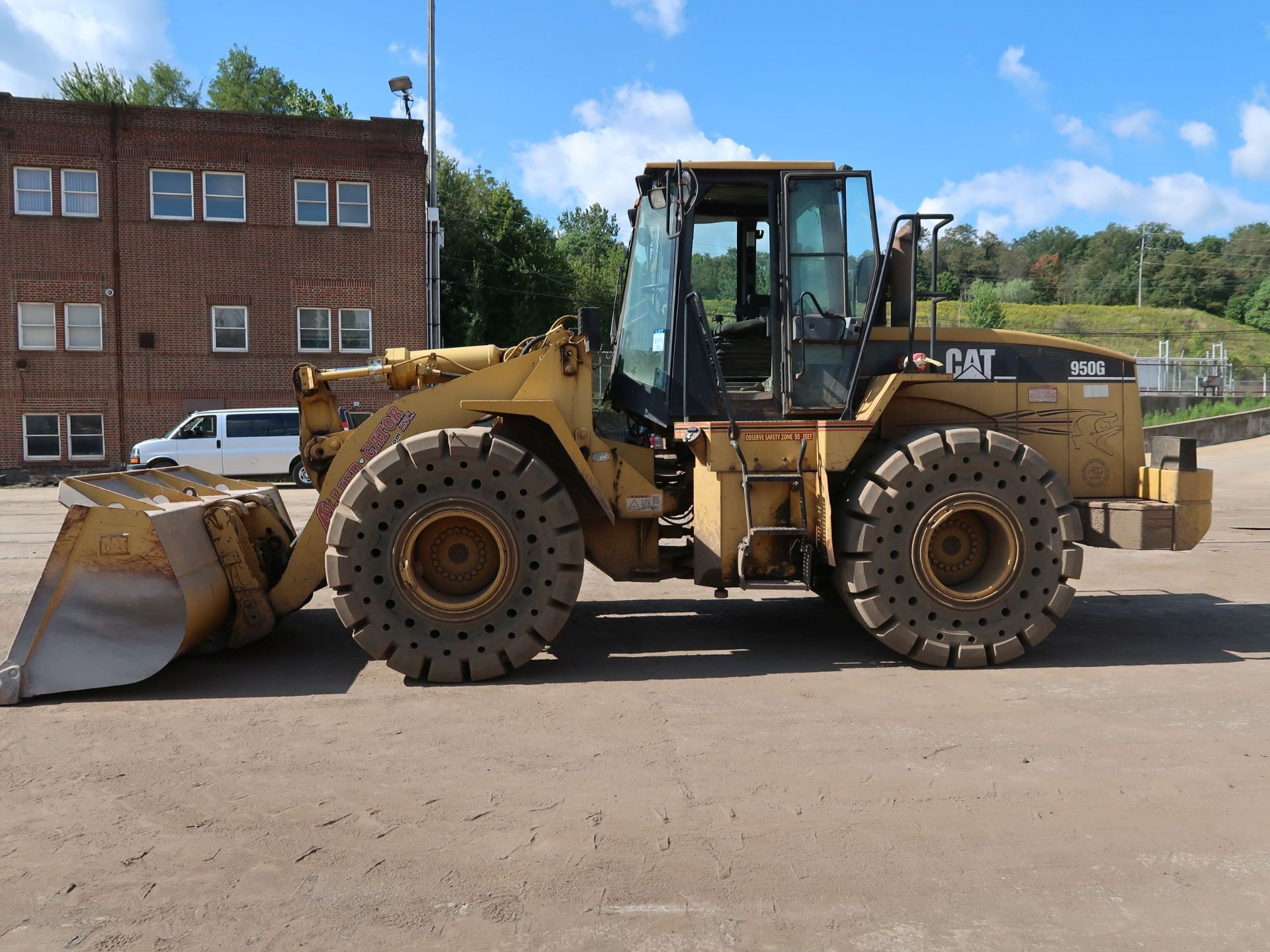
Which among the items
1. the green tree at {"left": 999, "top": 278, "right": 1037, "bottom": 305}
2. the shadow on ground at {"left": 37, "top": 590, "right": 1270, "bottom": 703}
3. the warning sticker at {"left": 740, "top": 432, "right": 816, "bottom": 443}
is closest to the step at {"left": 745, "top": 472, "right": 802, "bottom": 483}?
the warning sticker at {"left": 740, "top": 432, "right": 816, "bottom": 443}

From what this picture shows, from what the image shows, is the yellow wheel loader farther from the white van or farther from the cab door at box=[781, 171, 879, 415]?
the white van

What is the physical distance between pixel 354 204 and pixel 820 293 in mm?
24045

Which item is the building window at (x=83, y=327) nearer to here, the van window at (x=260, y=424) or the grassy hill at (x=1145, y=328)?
the van window at (x=260, y=424)

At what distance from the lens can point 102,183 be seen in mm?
26281

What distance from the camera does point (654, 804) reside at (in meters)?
4.03

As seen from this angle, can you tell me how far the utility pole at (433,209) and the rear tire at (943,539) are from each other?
72.3 feet

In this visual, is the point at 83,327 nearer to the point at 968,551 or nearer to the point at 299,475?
the point at 299,475

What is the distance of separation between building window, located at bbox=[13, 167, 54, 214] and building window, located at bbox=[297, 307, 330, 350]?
276 inches

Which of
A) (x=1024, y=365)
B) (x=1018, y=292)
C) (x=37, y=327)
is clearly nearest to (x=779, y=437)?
(x=1024, y=365)

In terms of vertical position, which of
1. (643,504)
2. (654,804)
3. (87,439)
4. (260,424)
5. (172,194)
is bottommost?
(654,804)

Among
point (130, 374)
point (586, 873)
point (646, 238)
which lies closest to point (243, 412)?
point (130, 374)

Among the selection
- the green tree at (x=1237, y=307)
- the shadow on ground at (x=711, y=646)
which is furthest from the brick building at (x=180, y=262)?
the green tree at (x=1237, y=307)

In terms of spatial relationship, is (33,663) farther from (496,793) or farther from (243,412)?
(243,412)

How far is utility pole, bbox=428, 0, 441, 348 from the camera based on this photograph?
85.1 feet
